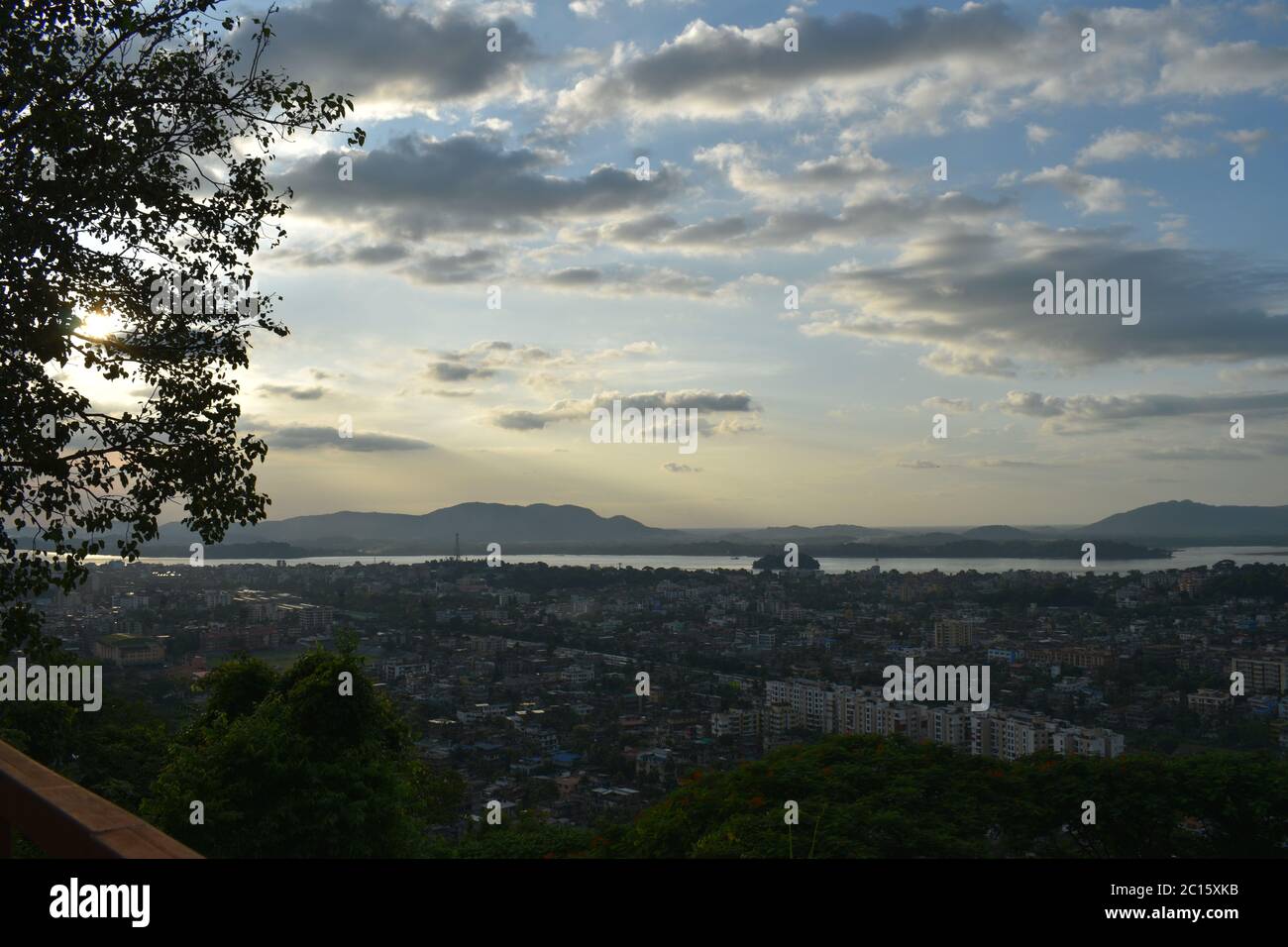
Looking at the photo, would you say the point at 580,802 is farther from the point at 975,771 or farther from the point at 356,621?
the point at 356,621

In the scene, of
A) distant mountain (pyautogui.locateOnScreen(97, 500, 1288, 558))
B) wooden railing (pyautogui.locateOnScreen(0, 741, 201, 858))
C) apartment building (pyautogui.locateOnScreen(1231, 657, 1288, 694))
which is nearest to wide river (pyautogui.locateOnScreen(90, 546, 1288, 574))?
distant mountain (pyautogui.locateOnScreen(97, 500, 1288, 558))

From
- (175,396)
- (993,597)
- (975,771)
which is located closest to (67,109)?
(175,396)

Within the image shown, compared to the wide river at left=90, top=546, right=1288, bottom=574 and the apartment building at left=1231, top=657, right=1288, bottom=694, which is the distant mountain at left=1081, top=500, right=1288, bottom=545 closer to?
the wide river at left=90, top=546, right=1288, bottom=574

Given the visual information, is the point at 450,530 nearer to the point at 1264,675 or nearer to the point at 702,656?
the point at 702,656

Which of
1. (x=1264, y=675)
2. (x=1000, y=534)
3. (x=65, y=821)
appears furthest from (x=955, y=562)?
(x=65, y=821)
